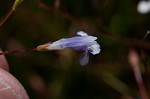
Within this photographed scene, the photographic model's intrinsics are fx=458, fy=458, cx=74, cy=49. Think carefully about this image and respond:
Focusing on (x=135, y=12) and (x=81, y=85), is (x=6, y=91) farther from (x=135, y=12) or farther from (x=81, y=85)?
(x=135, y=12)

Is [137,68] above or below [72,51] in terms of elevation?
below

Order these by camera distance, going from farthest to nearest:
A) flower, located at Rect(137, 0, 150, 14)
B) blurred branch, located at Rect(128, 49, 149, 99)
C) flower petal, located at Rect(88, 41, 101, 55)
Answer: flower, located at Rect(137, 0, 150, 14)
blurred branch, located at Rect(128, 49, 149, 99)
flower petal, located at Rect(88, 41, 101, 55)

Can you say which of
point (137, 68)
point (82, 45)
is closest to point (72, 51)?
point (137, 68)

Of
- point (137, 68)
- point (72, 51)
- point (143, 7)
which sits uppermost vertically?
point (143, 7)

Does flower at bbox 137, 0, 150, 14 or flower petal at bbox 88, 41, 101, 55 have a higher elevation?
flower at bbox 137, 0, 150, 14

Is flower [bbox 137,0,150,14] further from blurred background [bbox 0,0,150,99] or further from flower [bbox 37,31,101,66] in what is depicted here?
flower [bbox 37,31,101,66]

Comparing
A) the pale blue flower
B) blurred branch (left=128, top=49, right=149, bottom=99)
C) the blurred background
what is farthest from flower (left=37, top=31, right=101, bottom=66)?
the blurred background

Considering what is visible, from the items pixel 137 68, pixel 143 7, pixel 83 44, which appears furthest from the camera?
pixel 143 7

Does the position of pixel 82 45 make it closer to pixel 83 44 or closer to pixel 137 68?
pixel 83 44

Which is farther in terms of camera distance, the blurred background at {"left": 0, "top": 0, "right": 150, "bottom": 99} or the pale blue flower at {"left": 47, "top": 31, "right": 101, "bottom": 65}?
the blurred background at {"left": 0, "top": 0, "right": 150, "bottom": 99}

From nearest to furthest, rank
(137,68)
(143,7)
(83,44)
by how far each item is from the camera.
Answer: (83,44), (137,68), (143,7)
